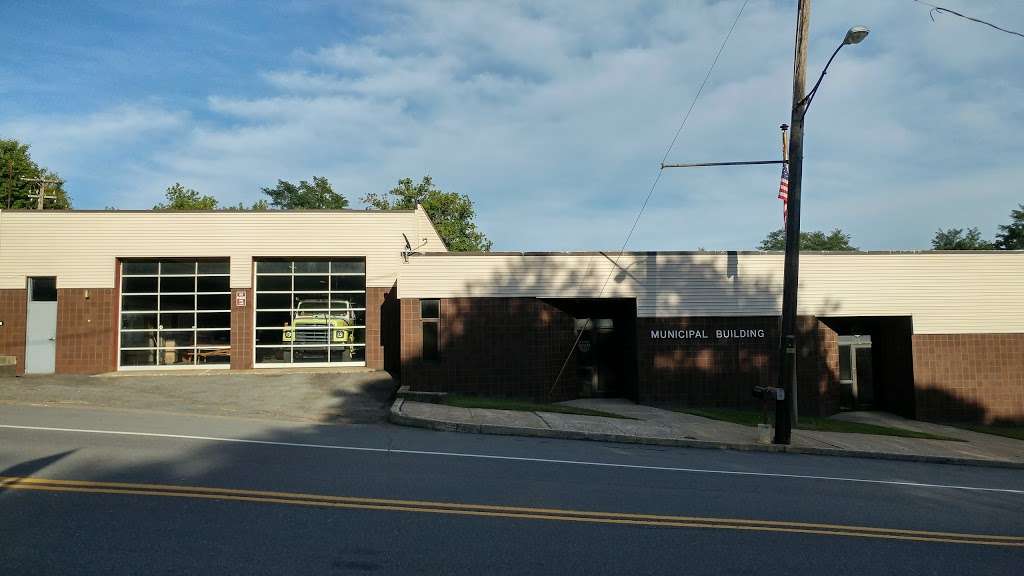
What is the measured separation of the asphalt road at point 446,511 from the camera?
555cm

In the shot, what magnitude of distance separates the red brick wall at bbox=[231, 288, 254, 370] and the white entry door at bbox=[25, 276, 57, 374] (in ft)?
17.3

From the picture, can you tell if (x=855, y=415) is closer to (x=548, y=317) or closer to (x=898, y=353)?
(x=898, y=353)

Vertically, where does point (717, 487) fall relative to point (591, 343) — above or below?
below

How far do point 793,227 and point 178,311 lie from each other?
62.1 feet

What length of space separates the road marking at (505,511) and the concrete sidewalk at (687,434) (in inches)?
261

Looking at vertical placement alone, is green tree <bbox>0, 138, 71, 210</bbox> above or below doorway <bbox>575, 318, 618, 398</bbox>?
above

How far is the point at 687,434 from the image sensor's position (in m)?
14.8

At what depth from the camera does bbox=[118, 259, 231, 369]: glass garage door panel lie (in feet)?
76.6

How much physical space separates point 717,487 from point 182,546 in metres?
6.23

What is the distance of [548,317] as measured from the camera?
2025 centimetres

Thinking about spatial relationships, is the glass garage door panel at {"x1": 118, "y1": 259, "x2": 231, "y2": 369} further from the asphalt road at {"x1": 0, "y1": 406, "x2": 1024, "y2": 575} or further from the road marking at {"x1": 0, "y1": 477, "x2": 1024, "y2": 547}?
the road marking at {"x1": 0, "y1": 477, "x2": 1024, "y2": 547}

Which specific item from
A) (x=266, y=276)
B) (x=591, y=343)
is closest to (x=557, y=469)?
(x=591, y=343)

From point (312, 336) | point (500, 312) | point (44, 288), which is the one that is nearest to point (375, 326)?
point (312, 336)

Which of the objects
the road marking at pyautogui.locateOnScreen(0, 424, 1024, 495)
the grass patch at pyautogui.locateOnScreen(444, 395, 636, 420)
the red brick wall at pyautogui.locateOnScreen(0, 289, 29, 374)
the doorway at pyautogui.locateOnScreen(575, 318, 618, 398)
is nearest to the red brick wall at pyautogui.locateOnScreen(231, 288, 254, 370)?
the red brick wall at pyautogui.locateOnScreen(0, 289, 29, 374)
